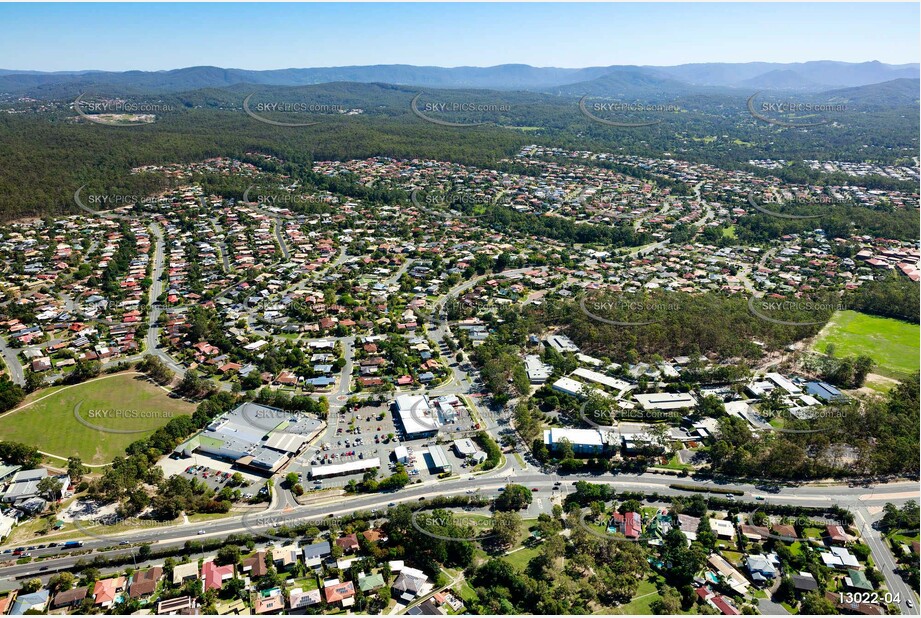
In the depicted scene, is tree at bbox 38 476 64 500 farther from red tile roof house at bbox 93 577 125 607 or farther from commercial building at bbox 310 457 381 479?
commercial building at bbox 310 457 381 479

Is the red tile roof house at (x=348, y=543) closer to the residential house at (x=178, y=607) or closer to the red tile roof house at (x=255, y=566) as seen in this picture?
the red tile roof house at (x=255, y=566)

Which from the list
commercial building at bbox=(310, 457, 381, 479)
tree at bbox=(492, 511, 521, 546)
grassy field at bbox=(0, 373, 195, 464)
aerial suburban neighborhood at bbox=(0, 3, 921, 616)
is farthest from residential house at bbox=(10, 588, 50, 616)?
tree at bbox=(492, 511, 521, 546)

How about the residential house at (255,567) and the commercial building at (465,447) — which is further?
the commercial building at (465,447)

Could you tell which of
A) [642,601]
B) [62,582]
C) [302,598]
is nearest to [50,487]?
[62,582]

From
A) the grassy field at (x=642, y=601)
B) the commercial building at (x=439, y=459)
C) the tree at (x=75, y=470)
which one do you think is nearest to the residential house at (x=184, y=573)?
the tree at (x=75, y=470)

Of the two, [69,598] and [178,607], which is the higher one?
[69,598]

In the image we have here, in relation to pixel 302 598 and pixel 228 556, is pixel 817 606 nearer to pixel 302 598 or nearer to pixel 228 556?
pixel 302 598
